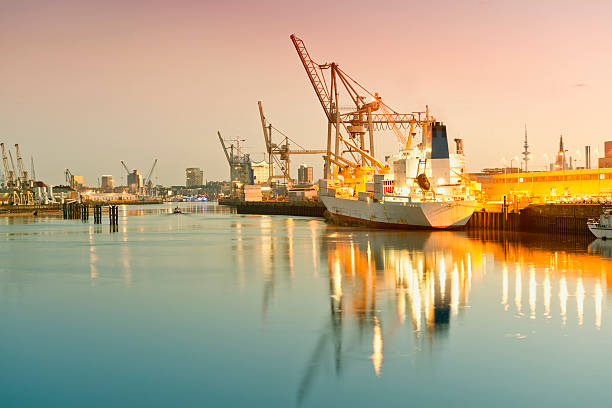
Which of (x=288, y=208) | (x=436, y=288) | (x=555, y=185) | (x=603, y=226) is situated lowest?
(x=436, y=288)

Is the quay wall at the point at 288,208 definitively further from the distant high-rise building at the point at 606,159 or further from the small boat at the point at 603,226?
the small boat at the point at 603,226

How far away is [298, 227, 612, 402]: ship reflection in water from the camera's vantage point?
1738 centimetres

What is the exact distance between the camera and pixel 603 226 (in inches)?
1683

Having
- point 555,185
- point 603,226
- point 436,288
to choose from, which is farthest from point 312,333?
point 555,185

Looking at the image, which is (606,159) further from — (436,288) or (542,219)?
(436,288)

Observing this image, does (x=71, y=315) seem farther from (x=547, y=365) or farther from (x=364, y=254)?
(x=364, y=254)

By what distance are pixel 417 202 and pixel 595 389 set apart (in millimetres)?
41985

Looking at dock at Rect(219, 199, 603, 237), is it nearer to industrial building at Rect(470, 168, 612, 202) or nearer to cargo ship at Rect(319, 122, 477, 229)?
cargo ship at Rect(319, 122, 477, 229)

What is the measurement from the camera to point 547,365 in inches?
567

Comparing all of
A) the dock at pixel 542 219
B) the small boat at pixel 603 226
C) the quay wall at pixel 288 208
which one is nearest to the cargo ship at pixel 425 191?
the dock at pixel 542 219

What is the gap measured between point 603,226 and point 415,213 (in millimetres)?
16311

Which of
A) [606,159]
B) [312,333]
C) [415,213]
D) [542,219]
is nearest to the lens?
[312,333]

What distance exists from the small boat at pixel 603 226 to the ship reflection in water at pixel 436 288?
2615mm

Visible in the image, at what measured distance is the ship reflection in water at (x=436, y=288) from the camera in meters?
17.4
